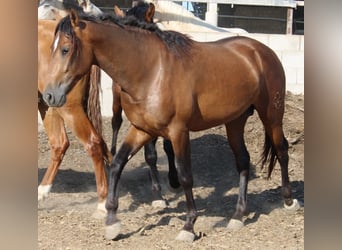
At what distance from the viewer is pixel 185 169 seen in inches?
145

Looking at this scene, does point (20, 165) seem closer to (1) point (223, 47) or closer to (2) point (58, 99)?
(2) point (58, 99)

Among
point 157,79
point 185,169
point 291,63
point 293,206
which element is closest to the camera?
point 157,79

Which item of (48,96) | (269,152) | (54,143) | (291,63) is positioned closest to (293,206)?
(269,152)

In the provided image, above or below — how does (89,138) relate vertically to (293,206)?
above

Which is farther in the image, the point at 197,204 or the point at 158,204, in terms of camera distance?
the point at 197,204

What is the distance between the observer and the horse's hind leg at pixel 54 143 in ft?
14.2

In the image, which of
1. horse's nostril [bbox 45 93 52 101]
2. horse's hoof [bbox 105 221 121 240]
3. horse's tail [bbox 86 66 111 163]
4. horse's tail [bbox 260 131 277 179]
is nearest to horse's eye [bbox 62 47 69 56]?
horse's nostril [bbox 45 93 52 101]

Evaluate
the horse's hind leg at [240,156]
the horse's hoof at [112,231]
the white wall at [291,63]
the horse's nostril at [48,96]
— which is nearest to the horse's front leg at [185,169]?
the horse's hoof at [112,231]

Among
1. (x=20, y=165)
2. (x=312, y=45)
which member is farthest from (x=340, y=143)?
(x=20, y=165)

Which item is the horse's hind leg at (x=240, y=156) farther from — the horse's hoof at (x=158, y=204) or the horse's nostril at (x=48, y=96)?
the horse's nostril at (x=48, y=96)

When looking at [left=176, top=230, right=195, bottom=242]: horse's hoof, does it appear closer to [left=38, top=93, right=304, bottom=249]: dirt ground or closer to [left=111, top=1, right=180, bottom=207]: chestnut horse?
[left=38, top=93, right=304, bottom=249]: dirt ground

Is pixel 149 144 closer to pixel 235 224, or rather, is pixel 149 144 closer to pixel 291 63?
pixel 235 224

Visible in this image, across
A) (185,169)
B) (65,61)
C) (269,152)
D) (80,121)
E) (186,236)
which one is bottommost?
(186,236)

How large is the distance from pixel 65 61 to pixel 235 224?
177 centimetres
